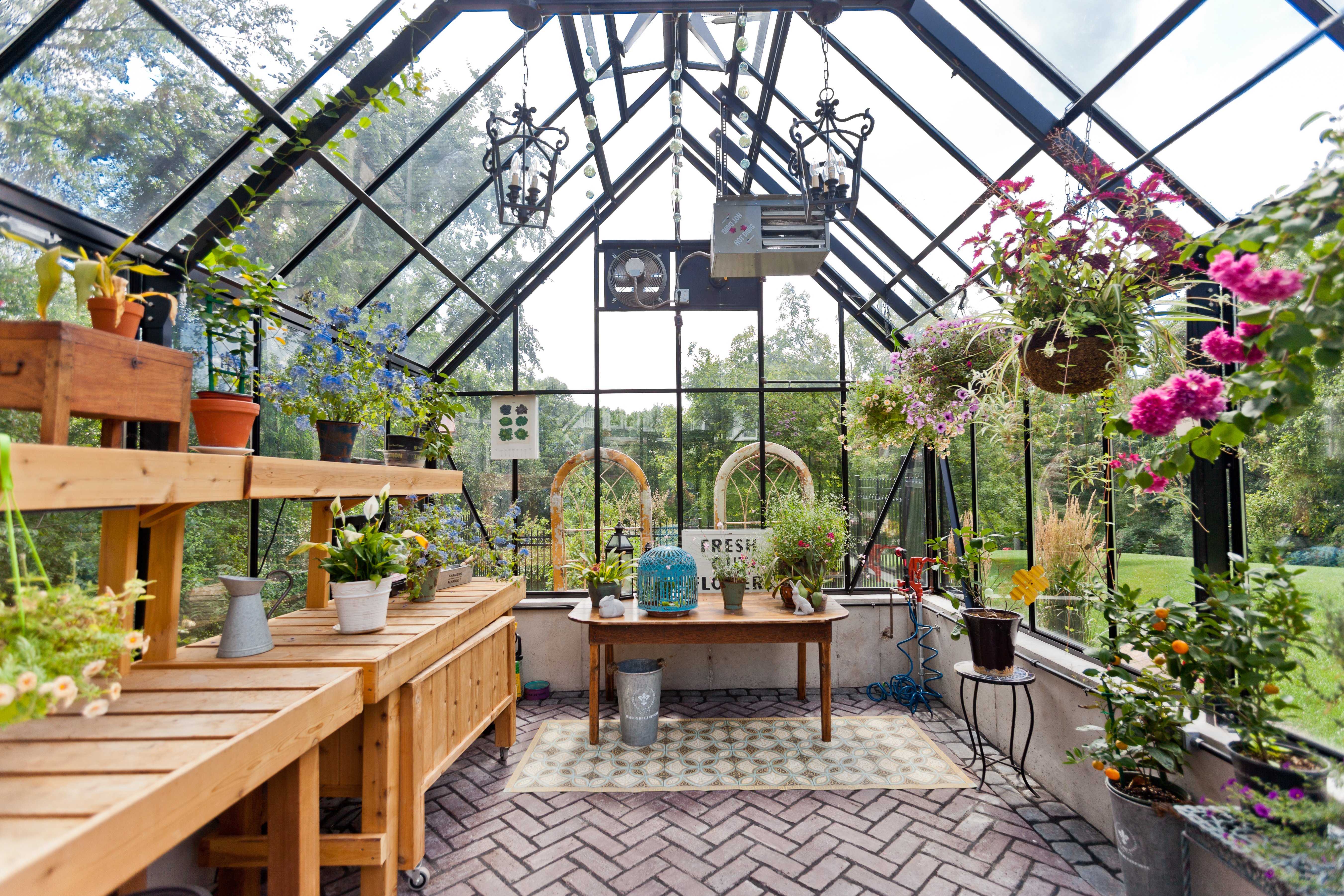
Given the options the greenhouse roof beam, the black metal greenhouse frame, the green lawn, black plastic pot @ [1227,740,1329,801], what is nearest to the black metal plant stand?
the black metal greenhouse frame

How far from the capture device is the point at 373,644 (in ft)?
7.41

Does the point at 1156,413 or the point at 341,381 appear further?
the point at 341,381

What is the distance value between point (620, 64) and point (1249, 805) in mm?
4712

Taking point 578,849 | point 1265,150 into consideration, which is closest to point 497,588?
point 578,849

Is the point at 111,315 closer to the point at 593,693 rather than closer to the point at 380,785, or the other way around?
the point at 380,785

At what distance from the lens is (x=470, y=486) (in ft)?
17.0

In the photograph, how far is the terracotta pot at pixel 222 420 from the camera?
1.93 metres

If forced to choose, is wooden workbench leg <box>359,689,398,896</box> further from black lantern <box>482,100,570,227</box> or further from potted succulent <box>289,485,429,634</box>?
black lantern <box>482,100,570,227</box>

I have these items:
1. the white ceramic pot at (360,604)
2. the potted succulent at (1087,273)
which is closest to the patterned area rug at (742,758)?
the white ceramic pot at (360,604)

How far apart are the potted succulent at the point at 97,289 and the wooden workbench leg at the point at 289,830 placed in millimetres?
1325

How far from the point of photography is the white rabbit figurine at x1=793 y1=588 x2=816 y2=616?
3885 mm

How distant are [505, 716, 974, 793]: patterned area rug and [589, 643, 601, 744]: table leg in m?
0.08

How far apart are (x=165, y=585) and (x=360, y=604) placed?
24.8 inches

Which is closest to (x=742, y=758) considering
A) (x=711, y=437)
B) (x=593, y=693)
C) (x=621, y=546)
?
(x=593, y=693)
